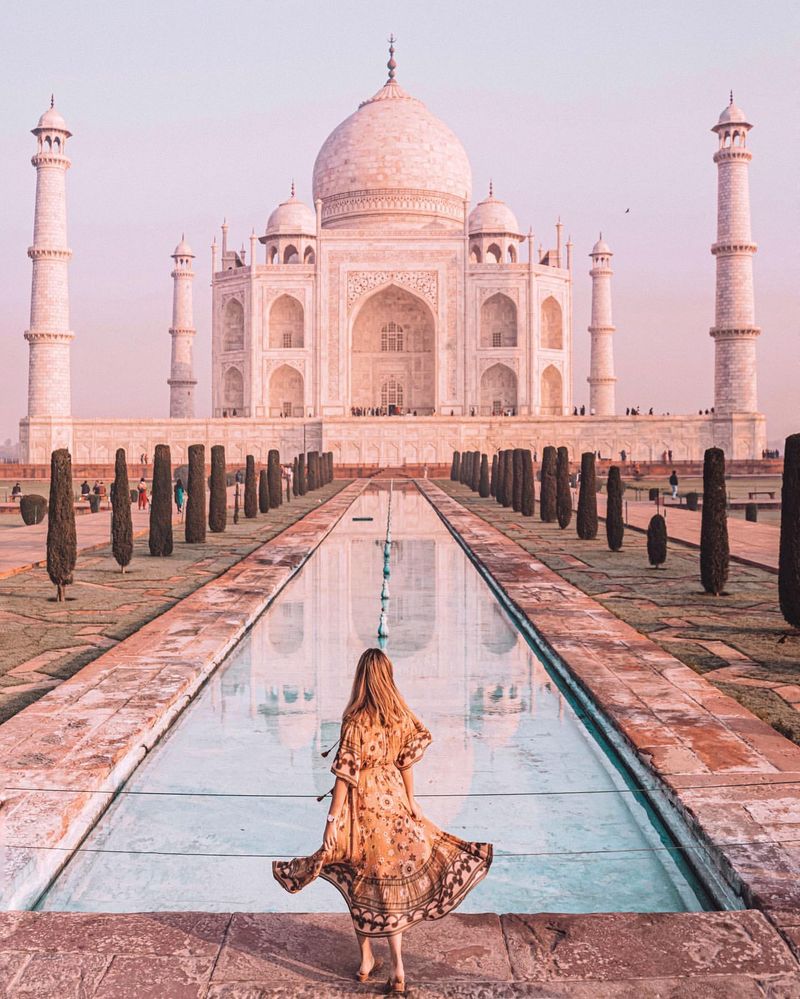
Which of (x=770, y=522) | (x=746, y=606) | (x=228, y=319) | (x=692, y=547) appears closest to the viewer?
(x=746, y=606)

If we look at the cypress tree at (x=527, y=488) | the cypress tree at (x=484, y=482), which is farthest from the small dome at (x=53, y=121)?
the cypress tree at (x=527, y=488)

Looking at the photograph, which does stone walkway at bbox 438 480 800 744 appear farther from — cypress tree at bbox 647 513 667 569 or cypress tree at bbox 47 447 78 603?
cypress tree at bbox 47 447 78 603

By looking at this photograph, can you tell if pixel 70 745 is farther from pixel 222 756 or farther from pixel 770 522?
pixel 770 522

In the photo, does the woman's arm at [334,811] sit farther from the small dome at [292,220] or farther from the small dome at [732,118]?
the small dome at [292,220]

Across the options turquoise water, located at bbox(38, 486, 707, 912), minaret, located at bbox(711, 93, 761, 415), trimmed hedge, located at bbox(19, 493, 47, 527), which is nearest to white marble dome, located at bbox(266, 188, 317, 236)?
minaret, located at bbox(711, 93, 761, 415)

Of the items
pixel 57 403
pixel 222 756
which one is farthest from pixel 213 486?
pixel 57 403

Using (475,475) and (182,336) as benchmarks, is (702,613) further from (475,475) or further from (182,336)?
(182,336)

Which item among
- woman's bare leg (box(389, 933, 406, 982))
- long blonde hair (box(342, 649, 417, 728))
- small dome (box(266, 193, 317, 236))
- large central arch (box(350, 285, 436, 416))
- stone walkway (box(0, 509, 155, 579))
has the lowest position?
woman's bare leg (box(389, 933, 406, 982))
